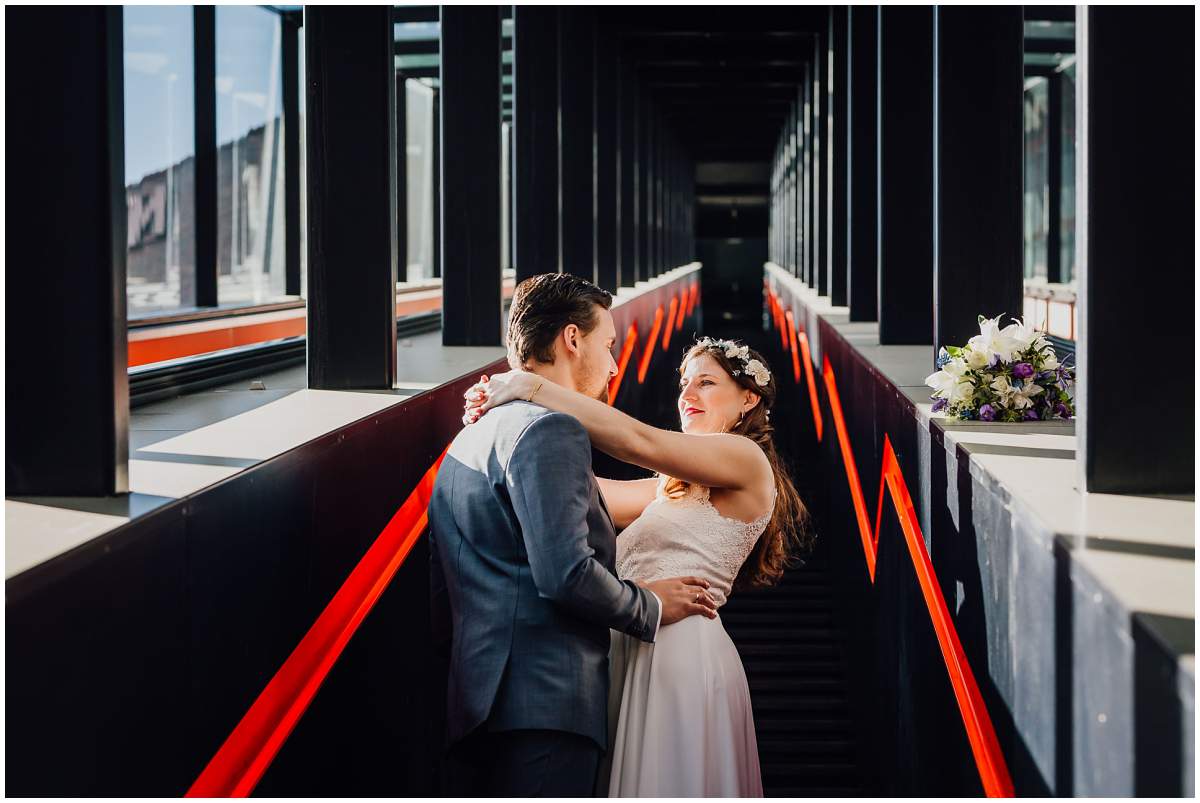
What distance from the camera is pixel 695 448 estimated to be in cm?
306

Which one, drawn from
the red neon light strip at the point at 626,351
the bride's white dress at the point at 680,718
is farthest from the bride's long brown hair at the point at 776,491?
the red neon light strip at the point at 626,351

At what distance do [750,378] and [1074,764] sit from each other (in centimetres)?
168

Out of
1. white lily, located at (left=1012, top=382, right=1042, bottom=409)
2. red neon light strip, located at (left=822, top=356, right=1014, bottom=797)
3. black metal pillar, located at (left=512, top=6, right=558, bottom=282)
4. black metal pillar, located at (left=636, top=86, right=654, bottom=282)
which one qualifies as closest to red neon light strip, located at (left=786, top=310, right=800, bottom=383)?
black metal pillar, located at (left=512, top=6, right=558, bottom=282)

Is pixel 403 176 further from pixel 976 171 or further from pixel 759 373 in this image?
pixel 759 373

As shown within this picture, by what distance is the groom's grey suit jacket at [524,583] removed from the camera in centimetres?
242

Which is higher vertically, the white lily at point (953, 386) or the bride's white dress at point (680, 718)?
the white lily at point (953, 386)

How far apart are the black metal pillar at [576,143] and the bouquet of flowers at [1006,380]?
9.47m

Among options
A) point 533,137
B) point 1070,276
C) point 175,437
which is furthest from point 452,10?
point 1070,276

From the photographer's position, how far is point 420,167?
24.8 meters

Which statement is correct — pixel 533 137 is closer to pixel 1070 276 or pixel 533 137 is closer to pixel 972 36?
pixel 972 36

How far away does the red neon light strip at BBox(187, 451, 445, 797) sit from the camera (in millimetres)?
2449

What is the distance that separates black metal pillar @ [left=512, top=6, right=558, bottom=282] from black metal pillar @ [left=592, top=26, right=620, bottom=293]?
160 inches

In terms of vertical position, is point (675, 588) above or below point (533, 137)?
below

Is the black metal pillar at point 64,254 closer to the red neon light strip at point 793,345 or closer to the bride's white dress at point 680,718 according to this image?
the bride's white dress at point 680,718
